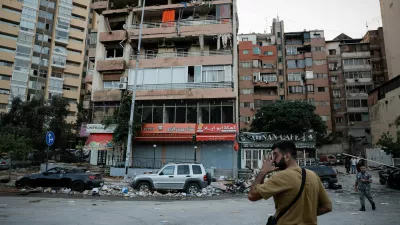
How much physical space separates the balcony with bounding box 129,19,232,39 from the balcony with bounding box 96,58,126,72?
115 inches

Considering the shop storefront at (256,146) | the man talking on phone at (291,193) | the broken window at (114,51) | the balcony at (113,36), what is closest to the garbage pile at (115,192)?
the shop storefront at (256,146)

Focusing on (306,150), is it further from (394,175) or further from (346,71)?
(346,71)

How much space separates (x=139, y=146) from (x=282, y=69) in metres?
39.4

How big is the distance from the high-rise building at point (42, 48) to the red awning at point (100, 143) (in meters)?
31.4

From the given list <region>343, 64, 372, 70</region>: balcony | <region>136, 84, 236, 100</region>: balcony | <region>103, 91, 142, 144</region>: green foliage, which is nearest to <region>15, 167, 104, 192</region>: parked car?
<region>103, 91, 142, 144</region>: green foliage

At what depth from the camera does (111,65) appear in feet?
92.6

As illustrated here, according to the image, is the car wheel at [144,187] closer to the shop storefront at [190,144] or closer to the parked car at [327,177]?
the shop storefront at [190,144]

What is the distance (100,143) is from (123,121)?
124 inches

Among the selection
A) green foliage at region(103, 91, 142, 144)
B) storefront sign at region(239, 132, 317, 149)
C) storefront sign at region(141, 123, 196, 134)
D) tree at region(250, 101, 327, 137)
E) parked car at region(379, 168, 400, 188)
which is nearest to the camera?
parked car at region(379, 168, 400, 188)

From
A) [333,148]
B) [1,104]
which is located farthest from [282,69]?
[1,104]

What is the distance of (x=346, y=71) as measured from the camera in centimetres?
5488

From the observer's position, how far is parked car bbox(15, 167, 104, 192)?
1520 centimetres

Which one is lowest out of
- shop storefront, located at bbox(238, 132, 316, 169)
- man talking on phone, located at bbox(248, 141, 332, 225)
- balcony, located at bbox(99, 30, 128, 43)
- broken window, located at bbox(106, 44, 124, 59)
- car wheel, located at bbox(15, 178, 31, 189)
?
car wheel, located at bbox(15, 178, 31, 189)

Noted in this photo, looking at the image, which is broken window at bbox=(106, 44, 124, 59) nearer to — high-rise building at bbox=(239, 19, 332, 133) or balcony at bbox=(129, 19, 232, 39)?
balcony at bbox=(129, 19, 232, 39)
